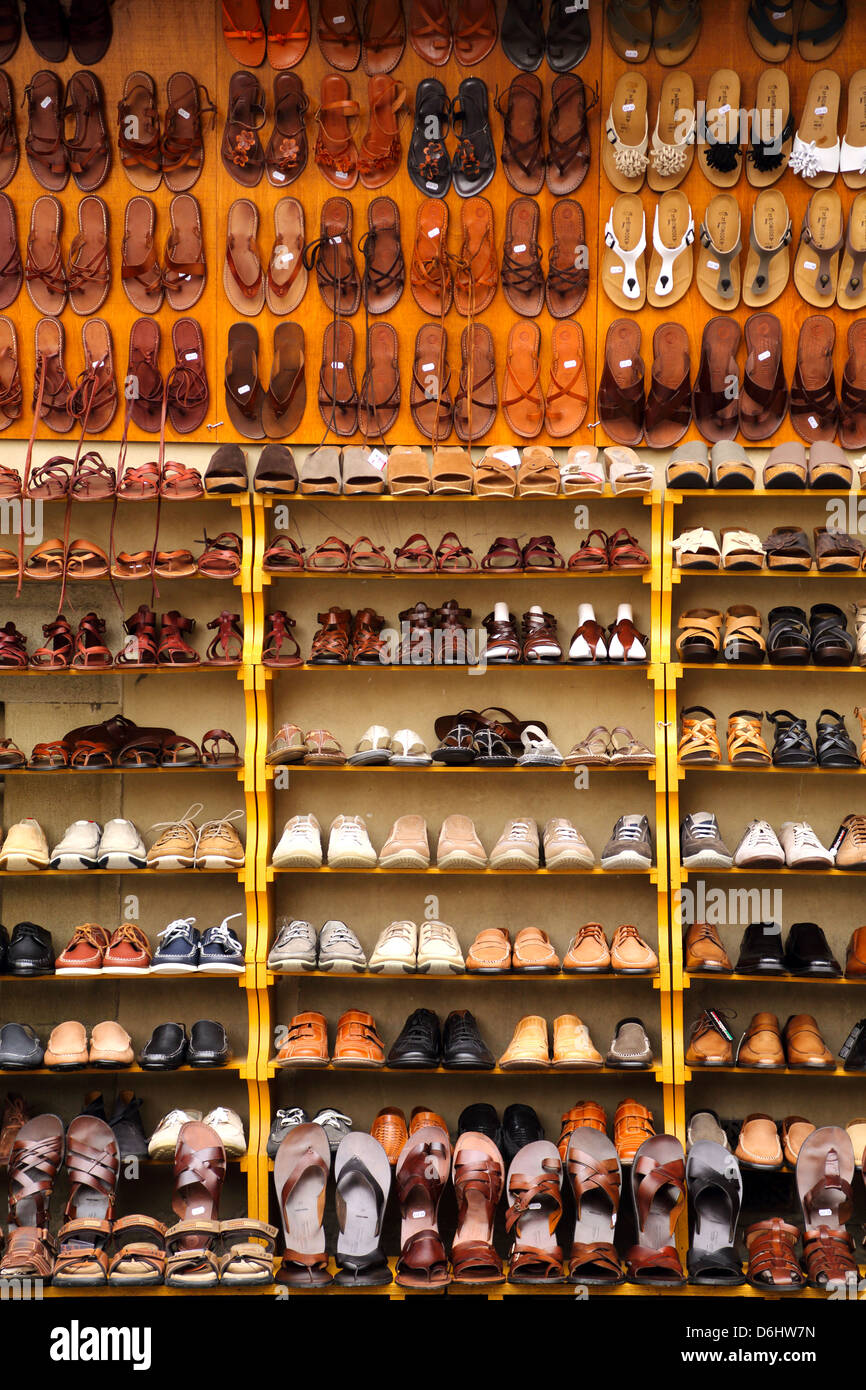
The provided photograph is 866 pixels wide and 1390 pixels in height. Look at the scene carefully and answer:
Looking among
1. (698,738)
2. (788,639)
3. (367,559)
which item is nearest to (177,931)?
(367,559)

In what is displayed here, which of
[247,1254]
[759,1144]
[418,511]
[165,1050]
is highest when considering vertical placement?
[418,511]

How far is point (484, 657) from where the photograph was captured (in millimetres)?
4566

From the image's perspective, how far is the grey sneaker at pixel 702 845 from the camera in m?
4.38

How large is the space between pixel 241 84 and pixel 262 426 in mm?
1275

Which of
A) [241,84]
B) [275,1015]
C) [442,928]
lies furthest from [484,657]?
[241,84]

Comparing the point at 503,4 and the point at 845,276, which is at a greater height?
the point at 503,4

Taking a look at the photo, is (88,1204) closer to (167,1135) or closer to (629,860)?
(167,1135)

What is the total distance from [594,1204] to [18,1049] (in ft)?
6.47

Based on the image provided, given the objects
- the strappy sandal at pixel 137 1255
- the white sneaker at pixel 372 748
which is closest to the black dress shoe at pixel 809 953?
the white sneaker at pixel 372 748

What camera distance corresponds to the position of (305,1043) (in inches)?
174

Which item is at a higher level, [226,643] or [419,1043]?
[226,643]

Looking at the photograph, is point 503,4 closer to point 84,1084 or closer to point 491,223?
point 491,223

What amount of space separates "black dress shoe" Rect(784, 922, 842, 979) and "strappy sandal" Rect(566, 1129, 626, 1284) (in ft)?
2.86

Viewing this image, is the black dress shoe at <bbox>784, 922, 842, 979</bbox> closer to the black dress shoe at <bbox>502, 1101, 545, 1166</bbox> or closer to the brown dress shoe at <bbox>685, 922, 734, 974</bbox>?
the brown dress shoe at <bbox>685, 922, 734, 974</bbox>
